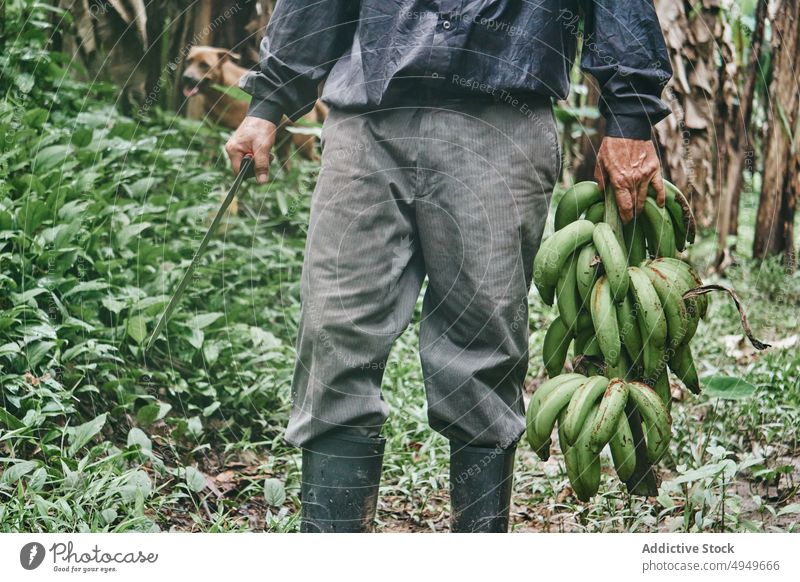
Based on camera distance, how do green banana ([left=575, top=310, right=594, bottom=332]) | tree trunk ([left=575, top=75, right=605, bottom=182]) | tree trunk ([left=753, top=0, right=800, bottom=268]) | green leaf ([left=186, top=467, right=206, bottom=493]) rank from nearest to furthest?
green banana ([left=575, top=310, right=594, bottom=332]) → green leaf ([left=186, top=467, right=206, bottom=493]) → tree trunk ([left=753, top=0, right=800, bottom=268]) → tree trunk ([left=575, top=75, right=605, bottom=182])

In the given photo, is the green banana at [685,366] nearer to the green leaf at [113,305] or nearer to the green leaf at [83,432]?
the green leaf at [83,432]

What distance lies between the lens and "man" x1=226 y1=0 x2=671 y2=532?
5.32 feet

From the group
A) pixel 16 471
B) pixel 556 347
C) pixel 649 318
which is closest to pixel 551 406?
pixel 556 347

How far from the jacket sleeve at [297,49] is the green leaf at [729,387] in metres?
1.09

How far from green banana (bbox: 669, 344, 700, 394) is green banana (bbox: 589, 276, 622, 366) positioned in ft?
0.49

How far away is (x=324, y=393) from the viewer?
1.65 m

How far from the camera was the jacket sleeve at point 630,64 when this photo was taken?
1618 millimetres

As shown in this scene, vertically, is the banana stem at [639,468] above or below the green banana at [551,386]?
below

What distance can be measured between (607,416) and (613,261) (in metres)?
0.28

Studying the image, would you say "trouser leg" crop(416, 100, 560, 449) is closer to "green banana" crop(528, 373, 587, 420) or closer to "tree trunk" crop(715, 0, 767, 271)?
"green banana" crop(528, 373, 587, 420)

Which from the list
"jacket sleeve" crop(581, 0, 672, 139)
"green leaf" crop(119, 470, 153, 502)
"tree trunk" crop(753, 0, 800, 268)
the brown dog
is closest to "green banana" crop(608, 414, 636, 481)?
"jacket sleeve" crop(581, 0, 672, 139)

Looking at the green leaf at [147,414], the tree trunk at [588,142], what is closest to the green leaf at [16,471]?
the green leaf at [147,414]

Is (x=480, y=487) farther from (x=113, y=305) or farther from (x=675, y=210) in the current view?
(x=113, y=305)
